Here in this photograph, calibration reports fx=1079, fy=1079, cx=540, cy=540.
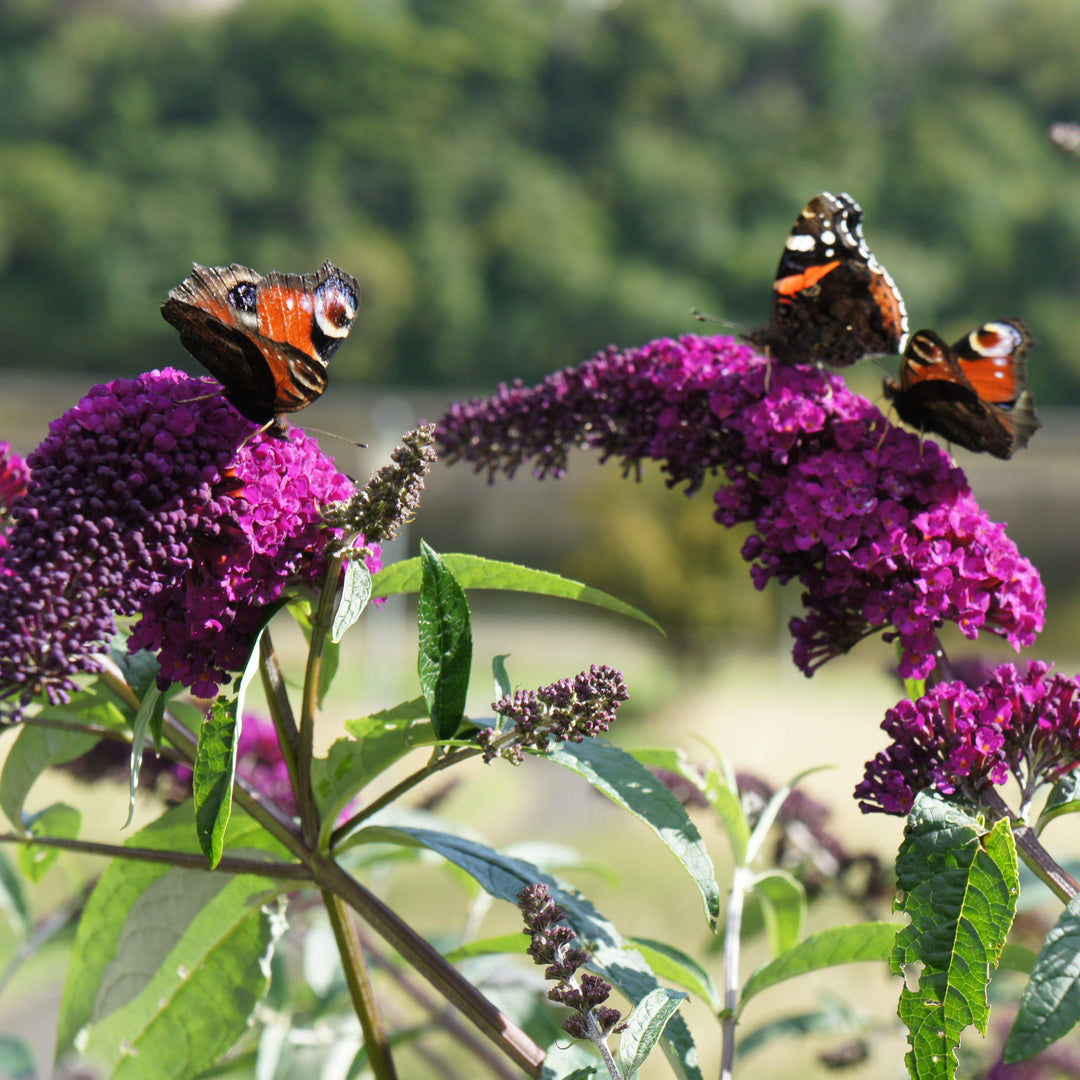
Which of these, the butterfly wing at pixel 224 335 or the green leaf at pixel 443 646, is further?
the butterfly wing at pixel 224 335

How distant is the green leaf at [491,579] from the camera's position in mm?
684

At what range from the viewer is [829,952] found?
2.42 ft

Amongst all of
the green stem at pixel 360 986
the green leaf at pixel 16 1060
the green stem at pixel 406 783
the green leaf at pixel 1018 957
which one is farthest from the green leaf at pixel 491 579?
the green leaf at pixel 16 1060

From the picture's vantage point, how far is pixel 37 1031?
3.07 meters

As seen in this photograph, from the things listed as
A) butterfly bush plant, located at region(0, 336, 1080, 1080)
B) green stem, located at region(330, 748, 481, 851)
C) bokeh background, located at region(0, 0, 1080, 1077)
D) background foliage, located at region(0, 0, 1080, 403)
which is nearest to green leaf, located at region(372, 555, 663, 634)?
butterfly bush plant, located at region(0, 336, 1080, 1080)

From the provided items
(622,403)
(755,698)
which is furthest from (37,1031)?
(755,698)

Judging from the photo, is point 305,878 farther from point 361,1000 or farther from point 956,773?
point 956,773

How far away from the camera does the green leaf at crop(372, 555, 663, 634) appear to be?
684 mm

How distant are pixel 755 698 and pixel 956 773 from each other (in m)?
9.49

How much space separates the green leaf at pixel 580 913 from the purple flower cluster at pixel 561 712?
120 mm

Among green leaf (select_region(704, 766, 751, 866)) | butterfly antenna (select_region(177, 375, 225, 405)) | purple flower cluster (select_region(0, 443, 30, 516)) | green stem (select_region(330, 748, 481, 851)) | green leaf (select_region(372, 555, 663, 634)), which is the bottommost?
green stem (select_region(330, 748, 481, 851))

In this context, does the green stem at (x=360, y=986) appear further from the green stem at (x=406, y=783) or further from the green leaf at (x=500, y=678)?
the green leaf at (x=500, y=678)

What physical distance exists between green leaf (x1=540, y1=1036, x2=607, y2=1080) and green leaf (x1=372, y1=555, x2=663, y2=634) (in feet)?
0.84

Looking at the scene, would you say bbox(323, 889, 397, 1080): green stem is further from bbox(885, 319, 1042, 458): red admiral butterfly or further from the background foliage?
the background foliage
